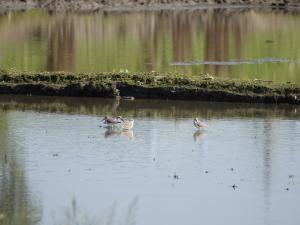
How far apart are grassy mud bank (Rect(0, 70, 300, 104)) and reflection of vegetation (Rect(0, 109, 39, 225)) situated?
4.88 m

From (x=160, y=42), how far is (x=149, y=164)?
2133 cm

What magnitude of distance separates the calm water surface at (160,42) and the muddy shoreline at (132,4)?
1707 mm

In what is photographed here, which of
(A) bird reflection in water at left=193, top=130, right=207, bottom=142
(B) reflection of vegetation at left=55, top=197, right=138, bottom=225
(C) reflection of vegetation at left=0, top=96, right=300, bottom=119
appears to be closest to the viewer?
(B) reflection of vegetation at left=55, top=197, right=138, bottom=225

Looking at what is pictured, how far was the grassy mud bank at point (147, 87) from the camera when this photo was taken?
78.3 feet

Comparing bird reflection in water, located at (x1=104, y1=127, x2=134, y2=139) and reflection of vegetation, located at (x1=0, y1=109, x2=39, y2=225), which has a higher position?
bird reflection in water, located at (x1=104, y1=127, x2=134, y2=139)

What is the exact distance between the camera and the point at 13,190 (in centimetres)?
1581

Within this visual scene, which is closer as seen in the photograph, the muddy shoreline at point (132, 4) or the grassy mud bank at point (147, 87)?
the grassy mud bank at point (147, 87)

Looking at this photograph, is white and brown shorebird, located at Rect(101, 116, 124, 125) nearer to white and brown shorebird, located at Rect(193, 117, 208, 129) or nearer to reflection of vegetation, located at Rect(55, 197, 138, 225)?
white and brown shorebird, located at Rect(193, 117, 208, 129)

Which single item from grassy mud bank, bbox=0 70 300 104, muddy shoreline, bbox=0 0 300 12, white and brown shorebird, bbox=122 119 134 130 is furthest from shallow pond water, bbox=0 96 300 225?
muddy shoreline, bbox=0 0 300 12

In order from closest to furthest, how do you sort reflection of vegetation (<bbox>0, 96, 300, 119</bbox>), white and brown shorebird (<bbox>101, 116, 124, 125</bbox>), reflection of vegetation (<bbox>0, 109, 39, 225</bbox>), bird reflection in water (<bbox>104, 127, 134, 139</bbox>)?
reflection of vegetation (<bbox>0, 109, 39, 225</bbox>)
bird reflection in water (<bbox>104, 127, 134, 139</bbox>)
white and brown shorebird (<bbox>101, 116, 124, 125</bbox>)
reflection of vegetation (<bbox>0, 96, 300, 119</bbox>)

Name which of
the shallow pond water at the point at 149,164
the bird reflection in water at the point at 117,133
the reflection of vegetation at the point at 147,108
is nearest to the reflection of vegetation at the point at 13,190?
the shallow pond water at the point at 149,164

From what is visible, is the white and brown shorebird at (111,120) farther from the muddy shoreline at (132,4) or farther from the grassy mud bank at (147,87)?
the muddy shoreline at (132,4)

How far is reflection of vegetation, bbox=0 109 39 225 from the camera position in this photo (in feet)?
45.8

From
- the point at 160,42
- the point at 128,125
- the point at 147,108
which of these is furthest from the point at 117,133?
the point at 160,42
